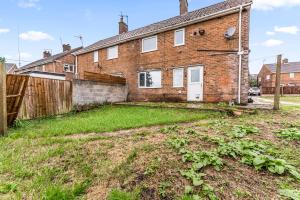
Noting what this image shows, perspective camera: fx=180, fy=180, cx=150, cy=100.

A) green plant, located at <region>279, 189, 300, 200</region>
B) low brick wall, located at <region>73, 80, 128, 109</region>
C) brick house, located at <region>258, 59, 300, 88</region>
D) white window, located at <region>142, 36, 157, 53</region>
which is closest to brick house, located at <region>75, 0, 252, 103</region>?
white window, located at <region>142, 36, 157, 53</region>

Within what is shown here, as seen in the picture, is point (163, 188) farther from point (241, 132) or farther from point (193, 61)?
point (193, 61)

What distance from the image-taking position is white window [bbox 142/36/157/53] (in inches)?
559

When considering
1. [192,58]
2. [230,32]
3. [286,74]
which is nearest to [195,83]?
[192,58]

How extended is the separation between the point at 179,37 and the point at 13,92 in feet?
34.2

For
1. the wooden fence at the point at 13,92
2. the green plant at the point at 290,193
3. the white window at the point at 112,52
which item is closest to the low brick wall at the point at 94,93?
the white window at the point at 112,52

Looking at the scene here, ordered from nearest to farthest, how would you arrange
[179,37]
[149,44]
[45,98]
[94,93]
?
[45,98]
[94,93]
[179,37]
[149,44]

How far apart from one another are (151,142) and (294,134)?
3288 mm

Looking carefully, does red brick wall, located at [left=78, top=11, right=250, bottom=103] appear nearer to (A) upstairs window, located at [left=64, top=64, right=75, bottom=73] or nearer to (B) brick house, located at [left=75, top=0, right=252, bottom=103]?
(B) brick house, located at [left=75, top=0, right=252, bottom=103]

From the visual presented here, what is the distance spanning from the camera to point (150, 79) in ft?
46.8

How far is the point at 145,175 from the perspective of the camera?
2703mm

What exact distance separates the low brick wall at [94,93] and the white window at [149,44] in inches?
144

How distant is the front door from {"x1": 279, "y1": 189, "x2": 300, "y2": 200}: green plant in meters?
9.64

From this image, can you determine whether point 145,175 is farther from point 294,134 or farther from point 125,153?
point 294,134

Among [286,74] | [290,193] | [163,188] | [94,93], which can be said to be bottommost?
[163,188]
